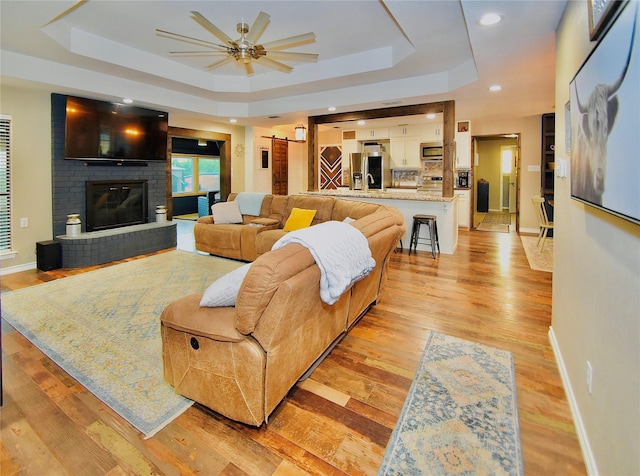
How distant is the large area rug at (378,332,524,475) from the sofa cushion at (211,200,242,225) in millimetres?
4101

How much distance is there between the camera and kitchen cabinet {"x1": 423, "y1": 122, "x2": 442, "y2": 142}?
8078 mm

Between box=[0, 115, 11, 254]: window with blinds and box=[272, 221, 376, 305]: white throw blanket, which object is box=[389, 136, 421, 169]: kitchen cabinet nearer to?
box=[272, 221, 376, 305]: white throw blanket

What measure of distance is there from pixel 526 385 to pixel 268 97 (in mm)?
6106

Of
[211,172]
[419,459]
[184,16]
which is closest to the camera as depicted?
[419,459]

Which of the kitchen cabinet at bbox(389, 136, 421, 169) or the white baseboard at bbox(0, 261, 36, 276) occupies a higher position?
the kitchen cabinet at bbox(389, 136, 421, 169)

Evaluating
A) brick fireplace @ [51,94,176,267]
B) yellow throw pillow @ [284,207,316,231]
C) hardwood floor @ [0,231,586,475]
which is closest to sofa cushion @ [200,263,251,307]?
hardwood floor @ [0,231,586,475]

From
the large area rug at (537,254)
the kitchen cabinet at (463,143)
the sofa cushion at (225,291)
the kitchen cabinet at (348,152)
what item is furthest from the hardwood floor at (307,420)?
the kitchen cabinet at (348,152)

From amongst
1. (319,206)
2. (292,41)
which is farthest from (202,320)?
(319,206)

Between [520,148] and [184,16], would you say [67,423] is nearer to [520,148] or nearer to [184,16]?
[184,16]

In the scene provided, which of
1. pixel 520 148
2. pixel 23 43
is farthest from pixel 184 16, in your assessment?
pixel 520 148

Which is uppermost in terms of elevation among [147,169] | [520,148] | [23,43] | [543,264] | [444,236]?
[23,43]

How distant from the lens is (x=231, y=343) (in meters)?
1.74

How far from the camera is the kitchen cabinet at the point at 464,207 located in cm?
812

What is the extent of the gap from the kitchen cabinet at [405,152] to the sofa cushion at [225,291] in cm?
741
